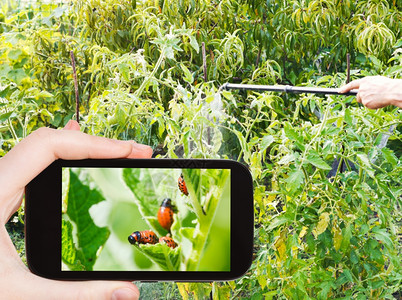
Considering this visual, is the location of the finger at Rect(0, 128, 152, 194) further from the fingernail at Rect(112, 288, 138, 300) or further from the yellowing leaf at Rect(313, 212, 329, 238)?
the yellowing leaf at Rect(313, 212, 329, 238)

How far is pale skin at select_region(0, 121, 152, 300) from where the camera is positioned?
627 mm

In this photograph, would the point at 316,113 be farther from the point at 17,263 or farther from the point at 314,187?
the point at 17,263

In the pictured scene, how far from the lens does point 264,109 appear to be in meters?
2.06

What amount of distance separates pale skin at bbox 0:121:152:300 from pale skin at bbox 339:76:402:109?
0.65 m

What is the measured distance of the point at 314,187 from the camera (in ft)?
3.96

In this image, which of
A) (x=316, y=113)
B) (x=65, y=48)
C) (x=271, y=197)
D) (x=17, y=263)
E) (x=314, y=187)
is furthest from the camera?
(x=65, y=48)

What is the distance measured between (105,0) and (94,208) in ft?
5.05

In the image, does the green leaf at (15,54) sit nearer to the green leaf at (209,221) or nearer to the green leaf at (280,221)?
the green leaf at (280,221)

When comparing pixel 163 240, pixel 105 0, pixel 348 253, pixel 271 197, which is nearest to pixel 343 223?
pixel 348 253

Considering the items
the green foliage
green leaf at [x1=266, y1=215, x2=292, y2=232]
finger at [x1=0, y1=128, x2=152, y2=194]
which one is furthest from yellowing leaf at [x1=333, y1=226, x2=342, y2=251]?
finger at [x1=0, y1=128, x2=152, y2=194]

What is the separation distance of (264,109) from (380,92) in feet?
3.01

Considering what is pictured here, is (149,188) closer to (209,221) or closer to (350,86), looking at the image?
(209,221)

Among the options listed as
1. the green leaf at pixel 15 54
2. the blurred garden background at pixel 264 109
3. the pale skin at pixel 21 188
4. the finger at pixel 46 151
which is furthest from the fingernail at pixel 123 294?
the green leaf at pixel 15 54

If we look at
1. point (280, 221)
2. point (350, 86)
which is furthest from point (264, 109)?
point (280, 221)
